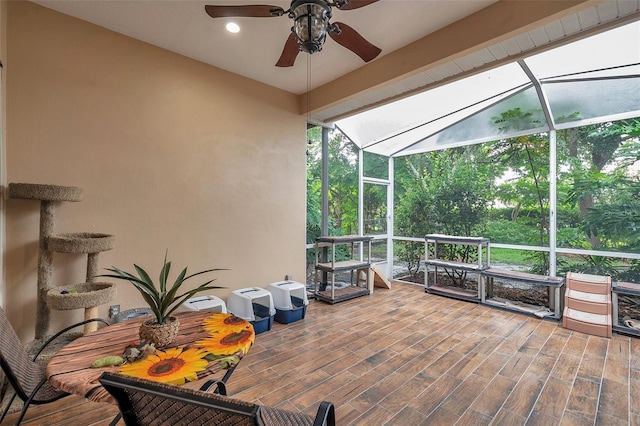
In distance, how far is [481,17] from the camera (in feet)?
8.03

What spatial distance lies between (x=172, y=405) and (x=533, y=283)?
14.5ft

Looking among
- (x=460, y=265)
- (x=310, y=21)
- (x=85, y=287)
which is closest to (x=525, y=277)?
(x=460, y=265)

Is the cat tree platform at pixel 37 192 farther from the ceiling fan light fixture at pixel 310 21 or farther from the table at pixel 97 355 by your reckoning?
the ceiling fan light fixture at pixel 310 21

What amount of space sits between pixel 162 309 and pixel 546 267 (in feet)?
15.9

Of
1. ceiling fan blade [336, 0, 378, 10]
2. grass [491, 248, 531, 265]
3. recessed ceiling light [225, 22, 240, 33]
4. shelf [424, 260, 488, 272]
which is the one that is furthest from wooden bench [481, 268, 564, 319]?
recessed ceiling light [225, 22, 240, 33]

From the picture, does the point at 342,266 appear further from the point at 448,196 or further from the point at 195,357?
the point at 195,357

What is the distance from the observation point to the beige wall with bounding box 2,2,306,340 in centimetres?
238

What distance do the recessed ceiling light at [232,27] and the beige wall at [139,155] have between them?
32.0 inches

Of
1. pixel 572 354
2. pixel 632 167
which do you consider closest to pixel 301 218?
pixel 572 354

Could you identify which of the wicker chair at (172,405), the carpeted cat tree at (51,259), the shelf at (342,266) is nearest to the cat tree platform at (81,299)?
the carpeted cat tree at (51,259)

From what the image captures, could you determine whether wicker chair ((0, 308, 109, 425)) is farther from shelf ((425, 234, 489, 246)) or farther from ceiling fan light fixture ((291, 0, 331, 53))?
shelf ((425, 234, 489, 246))

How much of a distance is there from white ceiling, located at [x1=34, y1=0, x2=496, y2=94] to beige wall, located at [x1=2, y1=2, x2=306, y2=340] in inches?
7.1

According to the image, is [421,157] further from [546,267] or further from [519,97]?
[546,267]

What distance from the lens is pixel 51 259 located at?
232cm
